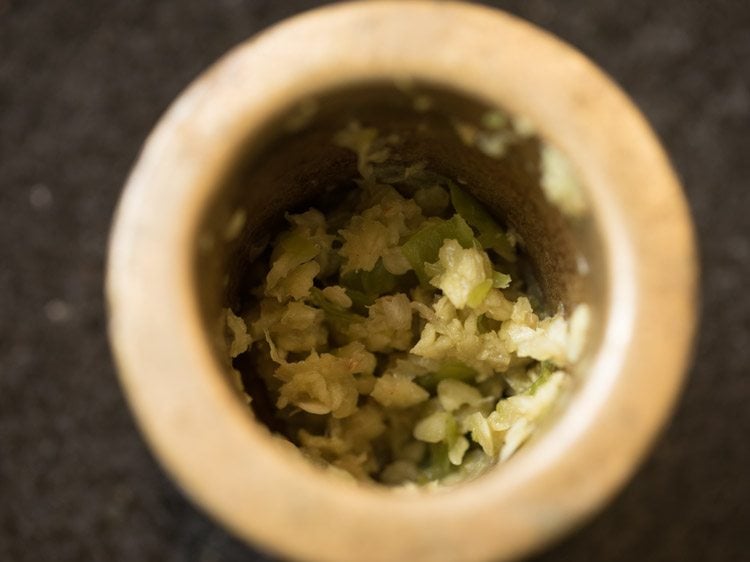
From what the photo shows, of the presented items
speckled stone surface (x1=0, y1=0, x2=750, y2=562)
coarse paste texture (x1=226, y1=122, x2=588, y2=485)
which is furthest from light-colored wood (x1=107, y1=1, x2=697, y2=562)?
speckled stone surface (x1=0, y1=0, x2=750, y2=562)

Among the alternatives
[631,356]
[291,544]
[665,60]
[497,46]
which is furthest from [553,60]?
[665,60]

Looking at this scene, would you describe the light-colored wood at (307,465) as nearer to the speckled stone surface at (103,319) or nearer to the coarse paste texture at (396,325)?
the coarse paste texture at (396,325)

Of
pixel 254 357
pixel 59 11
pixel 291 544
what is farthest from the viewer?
pixel 59 11

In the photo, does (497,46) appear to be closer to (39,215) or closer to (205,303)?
(205,303)

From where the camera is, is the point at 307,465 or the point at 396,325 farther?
the point at 396,325

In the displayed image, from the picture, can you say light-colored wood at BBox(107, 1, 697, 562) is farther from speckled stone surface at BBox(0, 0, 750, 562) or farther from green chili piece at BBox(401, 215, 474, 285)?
speckled stone surface at BBox(0, 0, 750, 562)

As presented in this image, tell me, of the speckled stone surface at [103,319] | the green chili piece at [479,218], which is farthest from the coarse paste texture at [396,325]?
the speckled stone surface at [103,319]

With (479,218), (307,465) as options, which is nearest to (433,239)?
(479,218)

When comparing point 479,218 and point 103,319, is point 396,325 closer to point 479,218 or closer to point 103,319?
point 479,218
